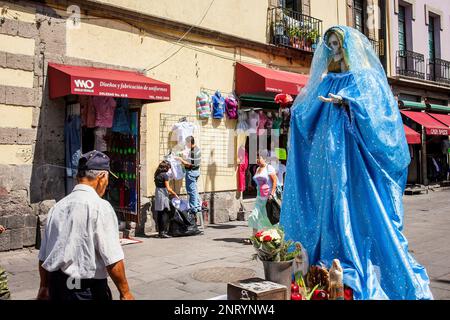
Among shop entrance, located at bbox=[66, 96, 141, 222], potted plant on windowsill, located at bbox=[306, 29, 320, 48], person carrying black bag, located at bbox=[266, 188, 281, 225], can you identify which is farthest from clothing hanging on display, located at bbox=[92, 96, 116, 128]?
potted plant on windowsill, located at bbox=[306, 29, 320, 48]

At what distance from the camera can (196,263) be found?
6.41 m

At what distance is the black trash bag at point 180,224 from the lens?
862 centimetres

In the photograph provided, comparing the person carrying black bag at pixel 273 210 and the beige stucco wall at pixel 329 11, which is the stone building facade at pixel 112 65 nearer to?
the beige stucco wall at pixel 329 11

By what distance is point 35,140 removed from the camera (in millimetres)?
7637

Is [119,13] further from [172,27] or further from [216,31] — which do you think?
[216,31]

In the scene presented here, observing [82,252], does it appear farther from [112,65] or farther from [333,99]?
[112,65]

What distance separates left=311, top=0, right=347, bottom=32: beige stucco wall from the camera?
44.4 ft

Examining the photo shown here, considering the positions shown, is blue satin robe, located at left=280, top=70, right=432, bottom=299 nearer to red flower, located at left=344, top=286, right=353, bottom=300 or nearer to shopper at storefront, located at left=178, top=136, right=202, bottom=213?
red flower, located at left=344, top=286, right=353, bottom=300


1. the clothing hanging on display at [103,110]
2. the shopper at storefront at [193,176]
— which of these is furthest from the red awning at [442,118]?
the clothing hanging on display at [103,110]

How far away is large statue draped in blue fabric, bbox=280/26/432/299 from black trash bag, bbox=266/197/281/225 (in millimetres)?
2693

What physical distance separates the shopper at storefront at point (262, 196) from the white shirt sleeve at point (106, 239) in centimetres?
467

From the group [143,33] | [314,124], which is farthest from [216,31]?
[314,124]

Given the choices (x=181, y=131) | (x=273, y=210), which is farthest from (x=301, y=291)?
(x=181, y=131)

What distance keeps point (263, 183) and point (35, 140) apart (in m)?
3.94
